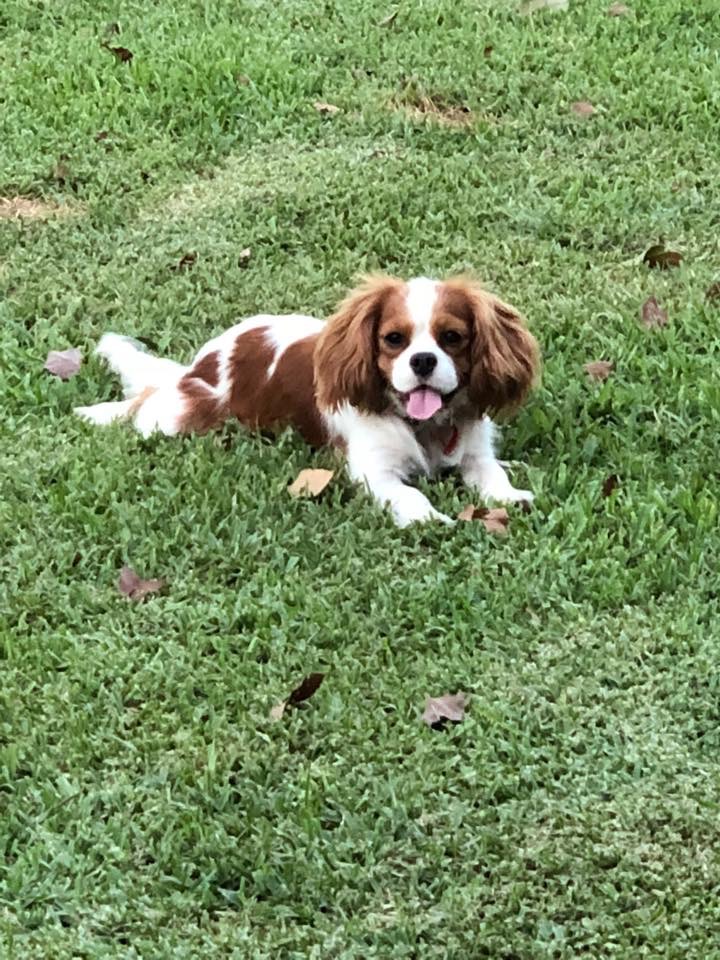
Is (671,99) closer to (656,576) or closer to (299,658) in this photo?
(656,576)

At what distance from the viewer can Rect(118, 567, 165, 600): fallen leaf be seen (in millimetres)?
4379

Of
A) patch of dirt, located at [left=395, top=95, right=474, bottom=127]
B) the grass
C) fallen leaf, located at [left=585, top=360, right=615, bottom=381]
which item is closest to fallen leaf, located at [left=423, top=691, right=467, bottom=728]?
the grass

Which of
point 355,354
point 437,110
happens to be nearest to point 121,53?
point 437,110

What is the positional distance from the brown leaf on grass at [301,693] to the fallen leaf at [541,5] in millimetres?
6313

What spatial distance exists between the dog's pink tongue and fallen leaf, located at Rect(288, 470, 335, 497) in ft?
1.17

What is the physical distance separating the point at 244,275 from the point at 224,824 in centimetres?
348

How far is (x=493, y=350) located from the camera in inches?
190

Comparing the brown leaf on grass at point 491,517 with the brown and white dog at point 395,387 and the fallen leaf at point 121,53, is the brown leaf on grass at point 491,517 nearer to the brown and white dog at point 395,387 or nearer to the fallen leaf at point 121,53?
the brown and white dog at point 395,387

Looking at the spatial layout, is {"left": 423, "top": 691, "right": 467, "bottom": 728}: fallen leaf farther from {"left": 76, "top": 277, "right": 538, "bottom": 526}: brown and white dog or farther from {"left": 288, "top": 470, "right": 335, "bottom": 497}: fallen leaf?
{"left": 288, "top": 470, "right": 335, "bottom": 497}: fallen leaf

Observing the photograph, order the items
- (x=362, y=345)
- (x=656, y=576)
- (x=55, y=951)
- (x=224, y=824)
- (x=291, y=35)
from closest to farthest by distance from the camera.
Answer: (x=55, y=951) < (x=224, y=824) < (x=656, y=576) < (x=362, y=345) < (x=291, y=35)

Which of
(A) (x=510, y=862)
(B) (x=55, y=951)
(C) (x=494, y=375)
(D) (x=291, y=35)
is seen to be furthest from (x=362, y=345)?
(D) (x=291, y=35)

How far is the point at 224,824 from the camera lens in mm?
3480

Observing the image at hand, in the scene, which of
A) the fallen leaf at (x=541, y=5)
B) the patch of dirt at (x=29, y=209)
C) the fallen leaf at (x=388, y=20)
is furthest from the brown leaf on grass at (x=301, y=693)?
the fallen leaf at (x=541, y=5)

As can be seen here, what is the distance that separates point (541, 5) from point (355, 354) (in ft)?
17.2
